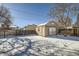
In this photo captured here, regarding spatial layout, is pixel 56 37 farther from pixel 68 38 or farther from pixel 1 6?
pixel 1 6

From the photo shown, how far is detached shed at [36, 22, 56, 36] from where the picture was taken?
8.11 feet

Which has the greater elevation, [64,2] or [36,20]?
[64,2]

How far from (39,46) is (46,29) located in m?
0.29

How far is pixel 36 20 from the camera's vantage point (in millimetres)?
2457

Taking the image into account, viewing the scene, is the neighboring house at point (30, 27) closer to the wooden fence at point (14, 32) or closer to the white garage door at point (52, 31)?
the wooden fence at point (14, 32)

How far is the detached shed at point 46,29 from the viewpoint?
2.47 m

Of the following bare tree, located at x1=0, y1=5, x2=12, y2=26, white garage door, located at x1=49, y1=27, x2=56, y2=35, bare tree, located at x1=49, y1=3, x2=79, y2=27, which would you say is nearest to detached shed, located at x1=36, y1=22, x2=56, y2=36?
white garage door, located at x1=49, y1=27, x2=56, y2=35

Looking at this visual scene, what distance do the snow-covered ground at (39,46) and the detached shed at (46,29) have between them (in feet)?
0.24

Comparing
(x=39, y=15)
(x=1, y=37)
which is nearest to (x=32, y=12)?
(x=39, y=15)

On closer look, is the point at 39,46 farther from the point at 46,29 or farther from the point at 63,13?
the point at 63,13

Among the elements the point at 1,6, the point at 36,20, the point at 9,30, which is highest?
the point at 1,6

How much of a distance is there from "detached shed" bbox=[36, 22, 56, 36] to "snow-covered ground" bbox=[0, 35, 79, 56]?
2.8 inches

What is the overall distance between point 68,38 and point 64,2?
0.56 metres

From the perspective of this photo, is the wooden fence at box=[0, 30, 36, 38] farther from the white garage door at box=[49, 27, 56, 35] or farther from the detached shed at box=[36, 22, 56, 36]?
the white garage door at box=[49, 27, 56, 35]
